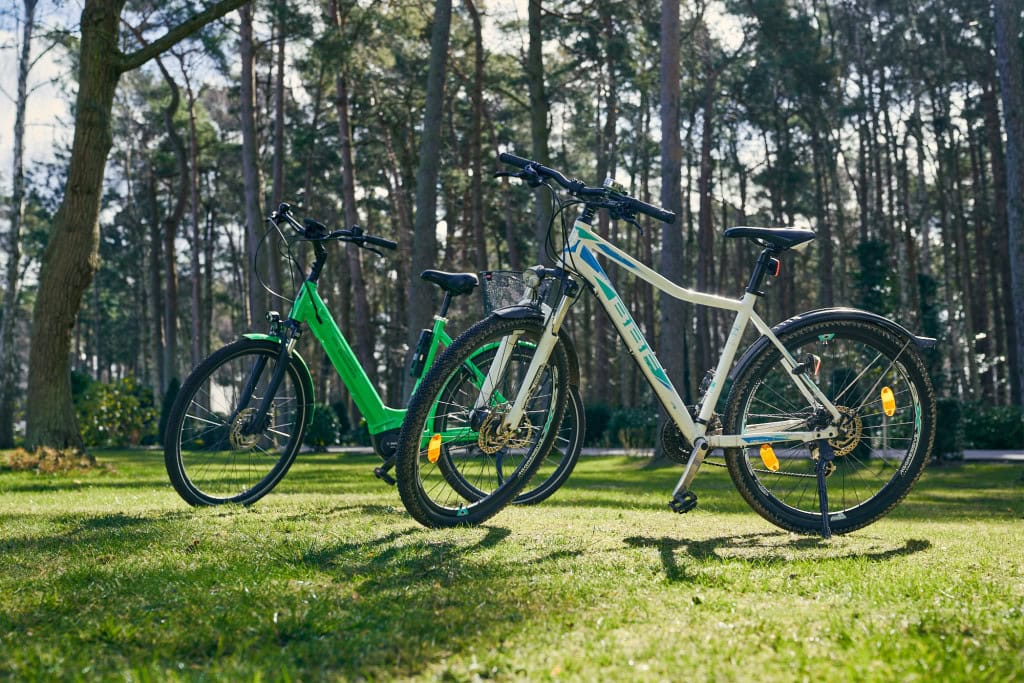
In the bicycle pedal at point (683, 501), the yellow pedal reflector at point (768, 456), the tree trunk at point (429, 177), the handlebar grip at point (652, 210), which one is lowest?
the bicycle pedal at point (683, 501)

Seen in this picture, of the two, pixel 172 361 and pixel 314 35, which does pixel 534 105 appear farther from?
pixel 172 361

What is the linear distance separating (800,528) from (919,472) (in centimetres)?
68

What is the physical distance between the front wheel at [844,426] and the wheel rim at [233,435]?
8.32ft

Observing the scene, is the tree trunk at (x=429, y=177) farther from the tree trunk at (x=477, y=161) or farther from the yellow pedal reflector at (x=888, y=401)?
the yellow pedal reflector at (x=888, y=401)

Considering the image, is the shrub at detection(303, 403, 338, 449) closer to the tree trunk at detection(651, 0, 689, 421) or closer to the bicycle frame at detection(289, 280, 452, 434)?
the tree trunk at detection(651, 0, 689, 421)

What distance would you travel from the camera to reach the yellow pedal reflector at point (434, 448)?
391 centimetres

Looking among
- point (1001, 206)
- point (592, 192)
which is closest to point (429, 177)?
point (592, 192)

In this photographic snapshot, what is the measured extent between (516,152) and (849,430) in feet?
86.6

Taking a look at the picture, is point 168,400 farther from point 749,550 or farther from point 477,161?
point 749,550

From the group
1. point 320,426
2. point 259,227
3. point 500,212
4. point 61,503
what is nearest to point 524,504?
point 61,503

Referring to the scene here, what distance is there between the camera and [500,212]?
2967 centimetres

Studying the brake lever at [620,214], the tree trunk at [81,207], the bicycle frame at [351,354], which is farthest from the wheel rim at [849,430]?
the tree trunk at [81,207]

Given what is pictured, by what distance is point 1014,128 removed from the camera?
45.0 feet

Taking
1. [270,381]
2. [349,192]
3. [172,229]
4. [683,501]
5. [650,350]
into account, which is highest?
[172,229]
